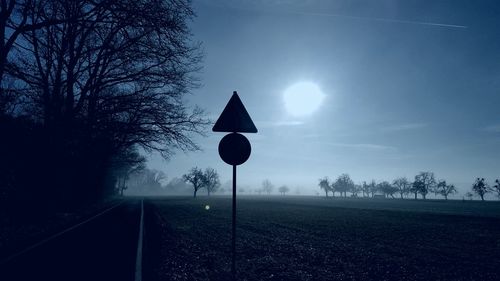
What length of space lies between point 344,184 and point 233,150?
167 metres

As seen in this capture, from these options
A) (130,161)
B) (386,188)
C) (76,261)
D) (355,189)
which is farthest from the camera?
(355,189)

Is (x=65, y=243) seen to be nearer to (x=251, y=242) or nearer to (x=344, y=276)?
(x=251, y=242)

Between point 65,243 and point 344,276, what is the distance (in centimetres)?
864

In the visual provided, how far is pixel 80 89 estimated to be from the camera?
1422 cm

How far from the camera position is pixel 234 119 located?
5.14 metres

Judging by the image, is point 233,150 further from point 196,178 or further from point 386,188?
point 386,188

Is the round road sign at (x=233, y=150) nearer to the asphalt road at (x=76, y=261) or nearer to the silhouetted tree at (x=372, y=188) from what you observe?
the asphalt road at (x=76, y=261)

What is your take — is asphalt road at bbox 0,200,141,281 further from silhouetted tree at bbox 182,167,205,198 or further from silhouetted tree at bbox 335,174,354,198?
silhouetted tree at bbox 335,174,354,198

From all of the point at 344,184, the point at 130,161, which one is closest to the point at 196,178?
the point at 130,161

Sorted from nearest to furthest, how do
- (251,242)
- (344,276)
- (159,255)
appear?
(344,276) → (159,255) → (251,242)

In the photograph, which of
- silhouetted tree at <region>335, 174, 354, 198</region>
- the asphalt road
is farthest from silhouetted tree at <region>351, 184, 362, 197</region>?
the asphalt road

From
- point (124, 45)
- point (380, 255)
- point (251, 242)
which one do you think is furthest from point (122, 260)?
point (124, 45)

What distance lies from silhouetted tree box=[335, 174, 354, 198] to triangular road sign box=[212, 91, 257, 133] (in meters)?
166

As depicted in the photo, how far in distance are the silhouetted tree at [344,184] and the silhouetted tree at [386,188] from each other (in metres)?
16.1
